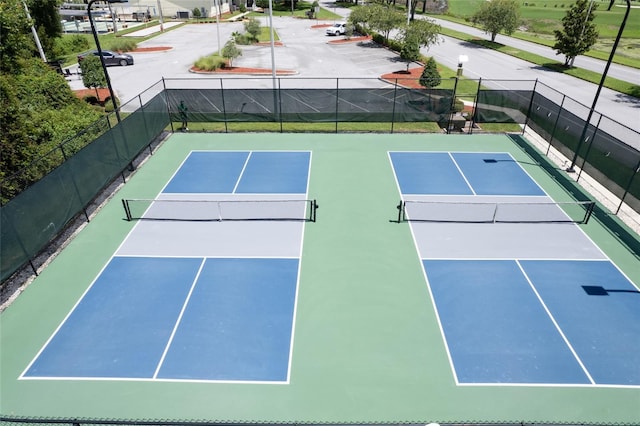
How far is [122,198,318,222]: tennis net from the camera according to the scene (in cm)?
1390

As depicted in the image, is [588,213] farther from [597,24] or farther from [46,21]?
[597,24]

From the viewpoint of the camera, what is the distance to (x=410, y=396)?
824cm

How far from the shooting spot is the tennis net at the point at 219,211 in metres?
13.9

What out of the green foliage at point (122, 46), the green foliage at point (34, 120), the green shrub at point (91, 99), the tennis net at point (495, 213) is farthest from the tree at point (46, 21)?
the tennis net at point (495, 213)

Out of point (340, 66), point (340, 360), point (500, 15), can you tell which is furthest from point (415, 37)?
point (340, 360)

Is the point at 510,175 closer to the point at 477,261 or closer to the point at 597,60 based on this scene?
the point at 477,261

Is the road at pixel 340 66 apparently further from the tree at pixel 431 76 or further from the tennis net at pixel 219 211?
the tennis net at pixel 219 211

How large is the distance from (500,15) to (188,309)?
1907 inches

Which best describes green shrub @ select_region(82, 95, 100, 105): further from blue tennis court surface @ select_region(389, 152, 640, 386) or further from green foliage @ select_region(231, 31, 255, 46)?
green foliage @ select_region(231, 31, 255, 46)

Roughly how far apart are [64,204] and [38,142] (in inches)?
188

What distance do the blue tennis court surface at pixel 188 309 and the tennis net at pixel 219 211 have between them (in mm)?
348

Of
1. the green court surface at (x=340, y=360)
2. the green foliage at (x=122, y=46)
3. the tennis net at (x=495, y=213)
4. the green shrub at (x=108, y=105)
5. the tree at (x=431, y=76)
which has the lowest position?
the green court surface at (x=340, y=360)

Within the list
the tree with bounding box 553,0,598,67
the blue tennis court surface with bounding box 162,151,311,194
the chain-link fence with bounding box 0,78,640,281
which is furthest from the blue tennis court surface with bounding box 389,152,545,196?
the tree with bounding box 553,0,598,67

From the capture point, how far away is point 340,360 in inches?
353
